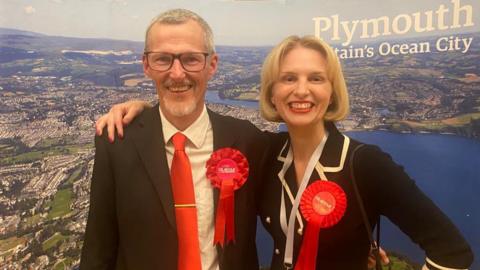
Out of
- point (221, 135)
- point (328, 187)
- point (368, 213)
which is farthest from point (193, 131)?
point (368, 213)

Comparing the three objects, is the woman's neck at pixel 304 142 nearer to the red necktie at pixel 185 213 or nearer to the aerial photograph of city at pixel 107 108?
the red necktie at pixel 185 213

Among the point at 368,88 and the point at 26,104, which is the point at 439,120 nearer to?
the point at 368,88

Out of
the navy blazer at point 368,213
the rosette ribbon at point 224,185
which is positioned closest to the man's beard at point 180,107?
the rosette ribbon at point 224,185

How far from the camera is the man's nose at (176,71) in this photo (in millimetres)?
1497

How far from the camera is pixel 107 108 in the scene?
2.32 metres

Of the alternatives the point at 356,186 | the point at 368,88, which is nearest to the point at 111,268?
the point at 356,186

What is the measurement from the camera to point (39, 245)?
7.34 feet

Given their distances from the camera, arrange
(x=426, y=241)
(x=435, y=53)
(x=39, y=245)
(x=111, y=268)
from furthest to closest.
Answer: (x=39, y=245)
(x=435, y=53)
(x=111, y=268)
(x=426, y=241)

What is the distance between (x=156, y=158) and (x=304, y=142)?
24.7 inches

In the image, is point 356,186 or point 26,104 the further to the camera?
point 26,104

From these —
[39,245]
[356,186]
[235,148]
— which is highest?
[235,148]

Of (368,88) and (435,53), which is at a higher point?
(435,53)

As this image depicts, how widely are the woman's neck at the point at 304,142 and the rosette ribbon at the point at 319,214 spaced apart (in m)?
0.13

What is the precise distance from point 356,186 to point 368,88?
1.01 metres
